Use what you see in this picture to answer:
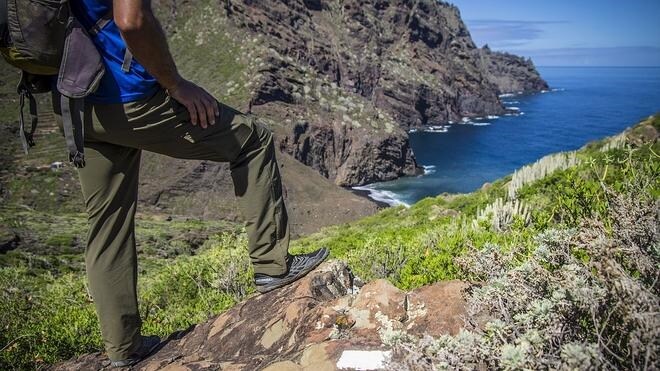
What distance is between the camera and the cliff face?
308ft

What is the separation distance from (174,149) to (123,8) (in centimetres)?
102

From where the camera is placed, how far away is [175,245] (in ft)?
113

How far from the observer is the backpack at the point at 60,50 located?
269cm

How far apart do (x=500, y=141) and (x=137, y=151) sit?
128180mm

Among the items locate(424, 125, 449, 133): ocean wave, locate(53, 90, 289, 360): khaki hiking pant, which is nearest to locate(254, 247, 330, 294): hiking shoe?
locate(53, 90, 289, 360): khaki hiking pant

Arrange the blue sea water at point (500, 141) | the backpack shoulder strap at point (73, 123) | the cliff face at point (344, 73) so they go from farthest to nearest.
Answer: the cliff face at point (344, 73)
the blue sea water at point (500, 141)
the backpack shoulder strap at point (73, 123)

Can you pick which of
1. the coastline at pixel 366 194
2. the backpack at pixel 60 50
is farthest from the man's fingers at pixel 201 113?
the coastline at pixel 366 194

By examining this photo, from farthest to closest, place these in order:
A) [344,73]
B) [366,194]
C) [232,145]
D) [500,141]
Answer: [344,73] → [500,141] → [366,194] → [232,145]

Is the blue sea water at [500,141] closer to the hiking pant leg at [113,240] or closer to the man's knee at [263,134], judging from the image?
the man's knee at [263,134]

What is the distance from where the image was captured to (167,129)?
3199 millimetres

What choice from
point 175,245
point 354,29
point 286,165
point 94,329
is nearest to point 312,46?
point 354,29

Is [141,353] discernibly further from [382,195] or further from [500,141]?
[500,141]

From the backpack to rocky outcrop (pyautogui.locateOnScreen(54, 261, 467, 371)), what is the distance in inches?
64.5

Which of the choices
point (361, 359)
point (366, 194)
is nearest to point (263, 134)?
point (361, 359)
